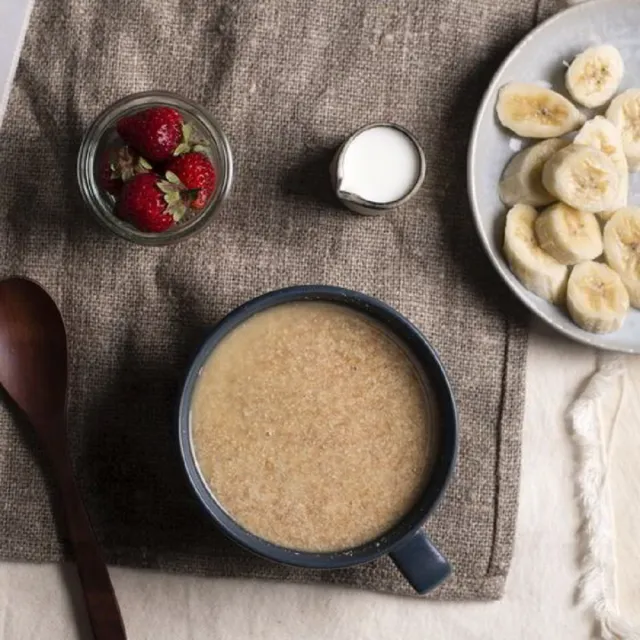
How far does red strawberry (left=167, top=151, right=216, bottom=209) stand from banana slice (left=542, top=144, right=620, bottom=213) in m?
0.51

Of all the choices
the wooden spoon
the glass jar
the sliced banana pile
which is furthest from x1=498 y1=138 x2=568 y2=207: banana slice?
the wooden spoon

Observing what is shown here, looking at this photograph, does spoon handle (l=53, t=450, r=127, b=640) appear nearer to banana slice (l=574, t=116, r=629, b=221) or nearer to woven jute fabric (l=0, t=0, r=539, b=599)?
woven jute fabric (l=0, t=0, r=539, b=599)

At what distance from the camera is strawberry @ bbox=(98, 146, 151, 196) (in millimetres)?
1382

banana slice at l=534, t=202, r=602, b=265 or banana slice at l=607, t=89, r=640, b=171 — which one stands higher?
banana slice at l=607, t=89, r=640, b=171

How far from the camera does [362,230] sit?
59.7 inches

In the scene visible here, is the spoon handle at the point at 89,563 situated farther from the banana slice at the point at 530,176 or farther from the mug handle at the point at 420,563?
the banana slice at the point at 530,176

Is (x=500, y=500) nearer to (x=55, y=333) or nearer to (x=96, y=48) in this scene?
(x=55, y=333)

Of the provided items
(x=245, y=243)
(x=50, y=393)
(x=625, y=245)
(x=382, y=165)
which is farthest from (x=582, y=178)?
(x=50, y=393)

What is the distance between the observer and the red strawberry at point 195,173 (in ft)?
4.46

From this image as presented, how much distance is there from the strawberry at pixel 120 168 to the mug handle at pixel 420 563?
24.9 inches

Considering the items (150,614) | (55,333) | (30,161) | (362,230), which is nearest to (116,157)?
(30,161)

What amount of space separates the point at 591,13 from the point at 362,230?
1.63 ft

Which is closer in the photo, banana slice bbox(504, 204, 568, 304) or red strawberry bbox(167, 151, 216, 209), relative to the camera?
red strawberry bbox(167, 151, 216, 209)

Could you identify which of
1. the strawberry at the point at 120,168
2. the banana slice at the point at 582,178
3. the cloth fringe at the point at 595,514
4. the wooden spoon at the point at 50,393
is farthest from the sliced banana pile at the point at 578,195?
the wooden spoon at the point at 50,393
